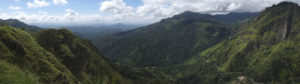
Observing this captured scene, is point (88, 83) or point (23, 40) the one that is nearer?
point (88, 83)

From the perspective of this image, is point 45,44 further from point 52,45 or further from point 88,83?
point 88,83

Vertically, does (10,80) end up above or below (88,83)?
above

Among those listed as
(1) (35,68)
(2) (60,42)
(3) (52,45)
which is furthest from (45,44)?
(1) (35,68)

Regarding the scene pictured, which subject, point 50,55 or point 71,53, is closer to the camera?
point 50,55

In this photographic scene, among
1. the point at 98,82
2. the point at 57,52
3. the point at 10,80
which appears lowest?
the point at 57,52

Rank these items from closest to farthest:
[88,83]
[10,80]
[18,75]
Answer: [10,80], [18,75], [88,83]

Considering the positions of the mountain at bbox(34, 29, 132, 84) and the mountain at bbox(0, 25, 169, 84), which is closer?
A: the mountain at bbox(0, 25, 169, 84)

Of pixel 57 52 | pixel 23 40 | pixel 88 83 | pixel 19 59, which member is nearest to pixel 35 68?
pixel 19 59

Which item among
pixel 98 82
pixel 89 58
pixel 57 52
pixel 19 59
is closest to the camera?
pixel 98 82

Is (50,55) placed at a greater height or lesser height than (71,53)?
greater

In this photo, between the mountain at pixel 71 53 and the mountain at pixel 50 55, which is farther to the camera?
the mountain at pixel 71 53
